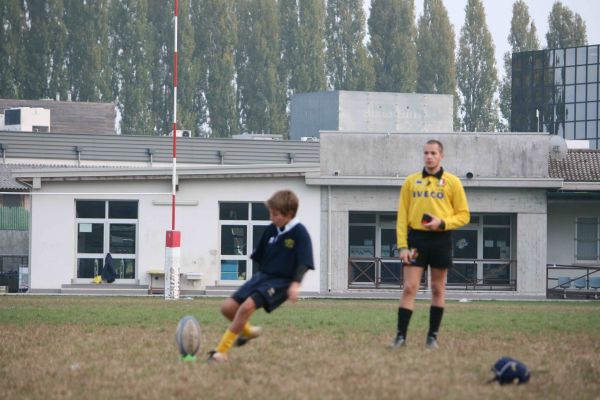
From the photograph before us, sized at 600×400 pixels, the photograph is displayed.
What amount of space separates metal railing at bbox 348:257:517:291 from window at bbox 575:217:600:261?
3.30m

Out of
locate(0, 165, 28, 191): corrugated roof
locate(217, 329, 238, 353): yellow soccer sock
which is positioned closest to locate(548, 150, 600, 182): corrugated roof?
locate(0, 165, 28, 191): corrugated roof

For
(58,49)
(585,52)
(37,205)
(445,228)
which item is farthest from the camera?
(585,52)

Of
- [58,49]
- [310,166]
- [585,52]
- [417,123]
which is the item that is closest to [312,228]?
[310,166]

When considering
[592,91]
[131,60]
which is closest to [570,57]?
[592,91]

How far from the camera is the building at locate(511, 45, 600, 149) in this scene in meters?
91.4

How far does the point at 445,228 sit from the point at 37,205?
27.7 meters

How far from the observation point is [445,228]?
11.5 meters

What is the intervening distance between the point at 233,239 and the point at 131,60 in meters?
43.3

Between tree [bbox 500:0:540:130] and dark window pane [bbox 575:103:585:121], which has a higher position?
tree [bbox 500:0:540:130]

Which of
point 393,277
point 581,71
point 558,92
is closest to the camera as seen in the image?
point 393,277

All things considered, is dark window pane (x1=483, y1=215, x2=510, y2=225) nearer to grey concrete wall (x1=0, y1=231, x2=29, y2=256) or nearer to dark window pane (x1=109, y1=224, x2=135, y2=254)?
dark window pane (x1=109, y1=224, x2=135, y2=254)

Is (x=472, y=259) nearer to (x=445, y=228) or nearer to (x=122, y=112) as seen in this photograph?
(x=445, y=228)

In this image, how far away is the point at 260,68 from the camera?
82812 millimetres

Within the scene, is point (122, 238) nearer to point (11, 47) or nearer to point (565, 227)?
point (565, 227)
